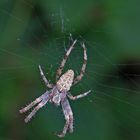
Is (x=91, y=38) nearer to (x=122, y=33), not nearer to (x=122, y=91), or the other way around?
(x=122, y=33)

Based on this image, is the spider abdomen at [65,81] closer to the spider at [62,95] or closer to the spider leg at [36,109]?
the spider at [62,95]

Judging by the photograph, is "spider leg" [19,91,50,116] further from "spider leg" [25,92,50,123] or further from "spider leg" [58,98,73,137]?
"spider leg" [58,98,73,137]

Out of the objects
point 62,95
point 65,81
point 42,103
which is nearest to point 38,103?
point 42,103

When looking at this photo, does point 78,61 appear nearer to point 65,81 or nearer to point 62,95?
point 65,81

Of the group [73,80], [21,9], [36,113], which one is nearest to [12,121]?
[36,113]

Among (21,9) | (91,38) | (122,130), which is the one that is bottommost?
(122,130)

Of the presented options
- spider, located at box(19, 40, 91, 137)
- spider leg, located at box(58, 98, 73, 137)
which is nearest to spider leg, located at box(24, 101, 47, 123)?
spider, located at box(19, 40, 91, 137)
